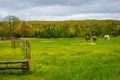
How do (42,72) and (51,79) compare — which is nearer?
(51,79)

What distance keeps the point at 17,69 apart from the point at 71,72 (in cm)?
394

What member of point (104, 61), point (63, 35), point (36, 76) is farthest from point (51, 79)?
point (63, 35)

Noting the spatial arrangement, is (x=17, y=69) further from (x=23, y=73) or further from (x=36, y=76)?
(x=36, y=76)

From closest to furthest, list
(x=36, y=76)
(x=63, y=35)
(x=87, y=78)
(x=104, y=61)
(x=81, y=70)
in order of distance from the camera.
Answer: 1. (x=87, y=78)
2. (x=36, y=76)
3. (x=81, y=70)
4. (x=104, y=61)
5. (x=63, y=35)

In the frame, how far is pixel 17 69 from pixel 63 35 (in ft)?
379

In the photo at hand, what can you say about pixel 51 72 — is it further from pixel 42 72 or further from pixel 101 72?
pixel 101 72

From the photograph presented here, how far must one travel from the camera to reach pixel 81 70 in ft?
71.4

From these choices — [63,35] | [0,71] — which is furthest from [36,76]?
[63,35]

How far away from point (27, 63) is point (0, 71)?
227 cm

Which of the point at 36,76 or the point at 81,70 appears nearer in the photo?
the point at 36,76

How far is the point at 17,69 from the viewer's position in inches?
869

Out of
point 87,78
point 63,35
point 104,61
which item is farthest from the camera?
point 63,35

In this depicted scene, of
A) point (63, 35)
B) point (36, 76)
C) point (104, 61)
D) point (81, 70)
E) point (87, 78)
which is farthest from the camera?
point (63, 35)

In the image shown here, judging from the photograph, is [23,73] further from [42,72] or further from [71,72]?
[71,72]
